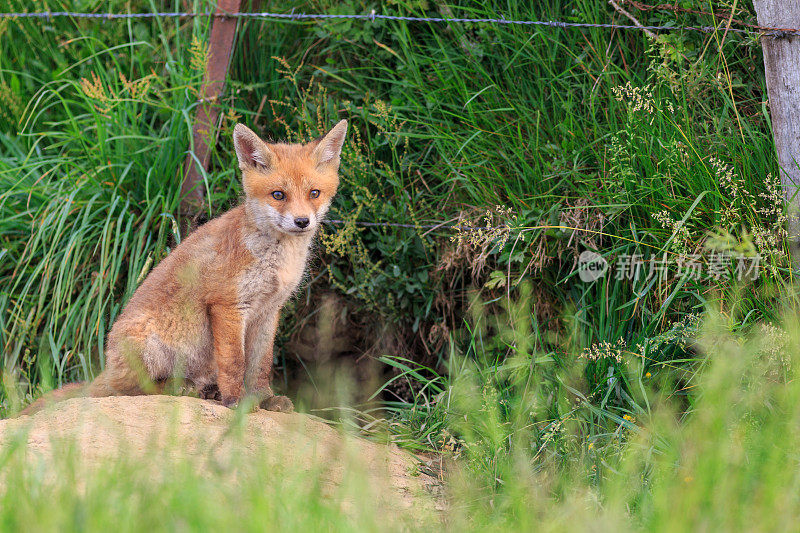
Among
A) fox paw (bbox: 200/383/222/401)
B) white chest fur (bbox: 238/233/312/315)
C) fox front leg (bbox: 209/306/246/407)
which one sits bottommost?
fox paw (bbox: 200/383/222/401)

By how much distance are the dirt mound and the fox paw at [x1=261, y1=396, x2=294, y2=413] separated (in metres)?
0.30

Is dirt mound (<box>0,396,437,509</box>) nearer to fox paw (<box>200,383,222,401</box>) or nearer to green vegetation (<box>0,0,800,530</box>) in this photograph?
green vegetation (<box>0,0,800,530</box>)

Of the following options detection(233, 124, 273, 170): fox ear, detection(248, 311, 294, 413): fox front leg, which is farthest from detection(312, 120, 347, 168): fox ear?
detection(248, 311, 294, 413): fox front leg

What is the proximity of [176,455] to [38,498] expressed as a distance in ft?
2.19

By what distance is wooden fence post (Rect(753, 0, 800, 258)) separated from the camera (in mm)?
3807

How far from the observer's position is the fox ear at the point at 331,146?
411 centimetres

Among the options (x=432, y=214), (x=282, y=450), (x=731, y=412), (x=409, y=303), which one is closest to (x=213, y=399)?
(x=282, y=450)

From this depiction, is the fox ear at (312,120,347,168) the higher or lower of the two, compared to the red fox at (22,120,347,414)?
higher

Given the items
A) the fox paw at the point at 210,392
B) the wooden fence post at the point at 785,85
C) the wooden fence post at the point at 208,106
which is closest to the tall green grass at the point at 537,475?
the wooden fence post at the point at 785,85

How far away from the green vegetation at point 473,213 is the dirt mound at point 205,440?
291mm

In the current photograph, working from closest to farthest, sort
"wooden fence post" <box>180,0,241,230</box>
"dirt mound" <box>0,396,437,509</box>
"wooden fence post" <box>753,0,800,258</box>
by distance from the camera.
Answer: "dirt mound" <box>0,396,437,509</box>
"wooden fence post" <box>753,0,800,258</box>
"wooden fence post" <box>180,0,241,230</box>

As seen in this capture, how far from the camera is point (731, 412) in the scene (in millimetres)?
3076

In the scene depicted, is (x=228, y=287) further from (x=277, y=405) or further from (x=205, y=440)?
(x=205, y=440)

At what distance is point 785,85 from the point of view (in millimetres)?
3867
